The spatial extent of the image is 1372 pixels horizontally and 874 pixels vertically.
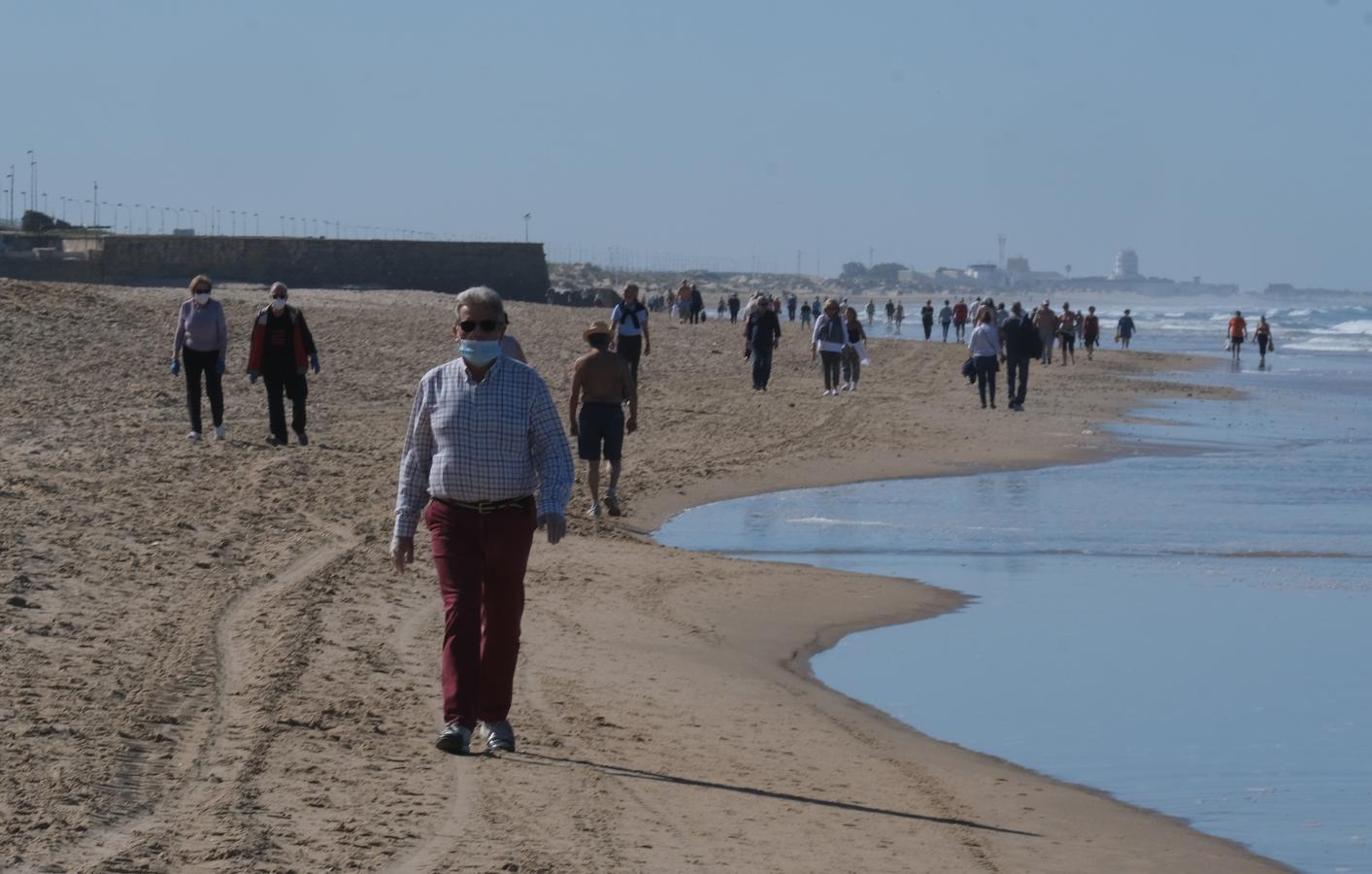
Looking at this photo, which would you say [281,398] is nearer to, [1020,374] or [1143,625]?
[1143,625]

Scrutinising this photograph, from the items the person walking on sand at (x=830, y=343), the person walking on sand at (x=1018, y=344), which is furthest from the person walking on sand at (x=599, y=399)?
the person walking on sand at (x=830, y=343)

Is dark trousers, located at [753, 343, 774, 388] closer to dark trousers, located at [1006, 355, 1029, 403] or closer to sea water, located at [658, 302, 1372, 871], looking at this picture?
dark trousers, located at [1006, 355, 1029, 403]

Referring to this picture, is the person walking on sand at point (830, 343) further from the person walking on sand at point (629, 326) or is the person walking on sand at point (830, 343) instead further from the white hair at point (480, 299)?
the white hair at point (480, 299)

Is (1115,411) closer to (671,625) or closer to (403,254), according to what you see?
(671,625)

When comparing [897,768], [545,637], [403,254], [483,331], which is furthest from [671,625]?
[403,254]

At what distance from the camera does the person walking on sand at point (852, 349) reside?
90.2 ft

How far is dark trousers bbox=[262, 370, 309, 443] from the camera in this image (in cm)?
1645

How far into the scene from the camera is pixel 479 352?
6.59 metres

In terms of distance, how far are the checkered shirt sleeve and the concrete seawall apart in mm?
45281

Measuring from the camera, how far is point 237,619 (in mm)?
8938

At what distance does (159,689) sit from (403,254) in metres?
57.1

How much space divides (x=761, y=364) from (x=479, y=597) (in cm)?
2089

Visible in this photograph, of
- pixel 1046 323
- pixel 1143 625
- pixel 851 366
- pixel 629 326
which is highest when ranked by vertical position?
pixel 629 326

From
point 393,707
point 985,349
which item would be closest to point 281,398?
point 393,707
